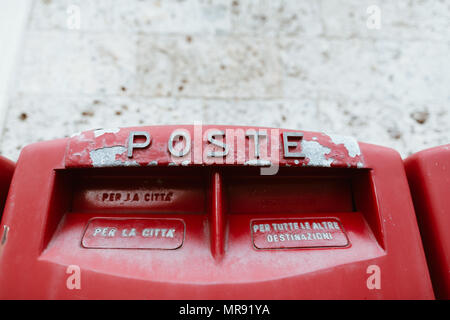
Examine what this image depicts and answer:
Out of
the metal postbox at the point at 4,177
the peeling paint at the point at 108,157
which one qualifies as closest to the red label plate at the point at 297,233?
the peeling paint at the point at 108,157

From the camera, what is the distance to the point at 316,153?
2.68 ft

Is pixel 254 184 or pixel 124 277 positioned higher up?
pixel 254 184

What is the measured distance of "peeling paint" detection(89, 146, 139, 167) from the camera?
777mm

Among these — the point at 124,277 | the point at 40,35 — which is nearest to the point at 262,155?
the point at 124,277

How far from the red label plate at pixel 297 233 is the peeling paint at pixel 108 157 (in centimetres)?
38

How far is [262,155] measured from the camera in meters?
0.79

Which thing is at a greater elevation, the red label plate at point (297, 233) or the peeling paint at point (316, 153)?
the peeling paint at point (316, 153)

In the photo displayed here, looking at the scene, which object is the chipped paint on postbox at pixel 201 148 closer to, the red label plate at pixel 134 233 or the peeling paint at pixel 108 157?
the peeling paint at pixel 108 157

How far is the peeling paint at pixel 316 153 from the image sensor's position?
0.81 meters

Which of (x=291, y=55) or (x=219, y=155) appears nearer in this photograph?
(x=219, y=155)

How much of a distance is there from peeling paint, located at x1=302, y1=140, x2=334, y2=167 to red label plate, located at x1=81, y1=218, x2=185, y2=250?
1.27 feet

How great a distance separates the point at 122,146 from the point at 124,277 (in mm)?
325

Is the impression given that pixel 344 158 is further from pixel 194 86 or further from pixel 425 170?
pixel 194 86

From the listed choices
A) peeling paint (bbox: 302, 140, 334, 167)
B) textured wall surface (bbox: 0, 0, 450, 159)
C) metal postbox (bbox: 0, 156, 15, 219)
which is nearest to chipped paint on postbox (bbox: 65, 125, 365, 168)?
peeling paint (bbox: 302, 140, 334, 167)
